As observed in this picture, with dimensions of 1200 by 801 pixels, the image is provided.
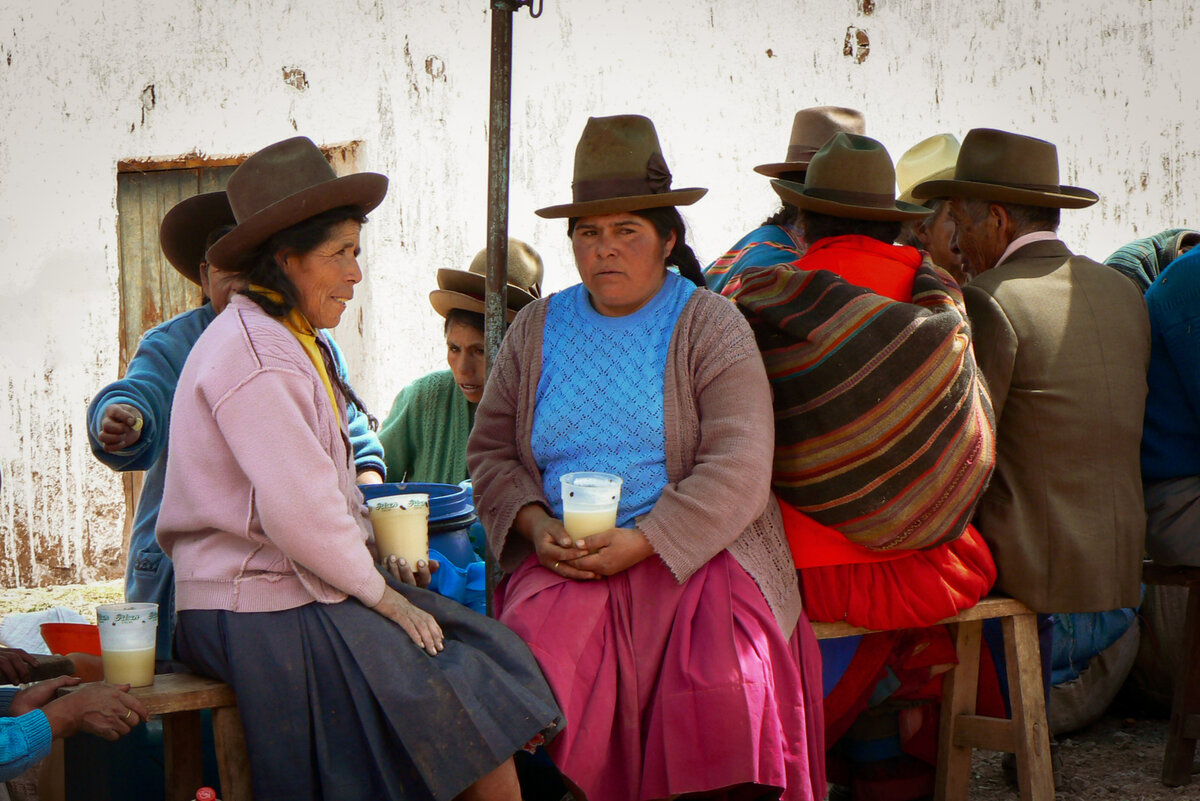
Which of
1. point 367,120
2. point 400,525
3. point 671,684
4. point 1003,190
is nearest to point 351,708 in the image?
point 400,525

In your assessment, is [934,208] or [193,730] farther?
[934,208]

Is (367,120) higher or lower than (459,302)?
higher

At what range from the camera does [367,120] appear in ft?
21.4

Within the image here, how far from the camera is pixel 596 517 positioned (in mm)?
2889

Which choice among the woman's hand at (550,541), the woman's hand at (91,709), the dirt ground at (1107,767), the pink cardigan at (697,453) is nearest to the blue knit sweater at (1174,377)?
the dirt ground at (1107,767)

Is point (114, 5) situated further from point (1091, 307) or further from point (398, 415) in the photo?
point (1091, 307)

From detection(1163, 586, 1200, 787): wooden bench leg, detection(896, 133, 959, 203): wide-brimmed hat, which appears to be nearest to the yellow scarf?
detection(1163, 586, 1200, 787): wooden bench leg

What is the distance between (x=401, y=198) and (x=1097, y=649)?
167 inches

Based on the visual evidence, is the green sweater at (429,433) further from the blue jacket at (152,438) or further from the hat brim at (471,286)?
the blue jacket at (152,438)

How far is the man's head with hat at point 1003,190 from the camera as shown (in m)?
3.69

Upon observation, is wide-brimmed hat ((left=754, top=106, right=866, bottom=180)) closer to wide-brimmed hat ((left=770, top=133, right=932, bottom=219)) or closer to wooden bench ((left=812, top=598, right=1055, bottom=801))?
wide-brimmed hat ((left=770, top=133, right=932, bottom=219))

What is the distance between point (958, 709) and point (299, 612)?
206cm

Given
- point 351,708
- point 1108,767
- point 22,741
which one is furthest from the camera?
point 1108,767

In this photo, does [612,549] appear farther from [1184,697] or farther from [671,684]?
[1184,697]
